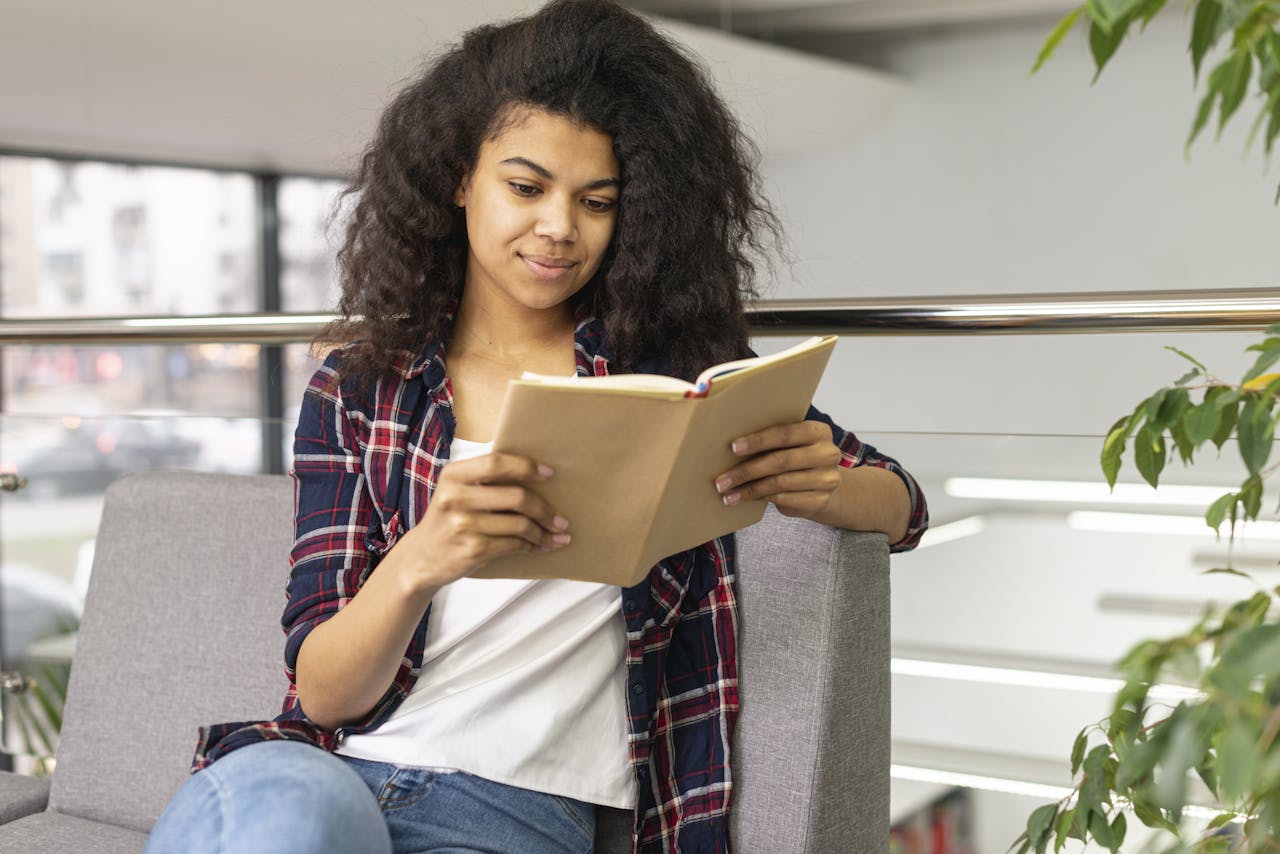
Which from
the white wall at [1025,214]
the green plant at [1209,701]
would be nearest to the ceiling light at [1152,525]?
the green plant at [1209,701]

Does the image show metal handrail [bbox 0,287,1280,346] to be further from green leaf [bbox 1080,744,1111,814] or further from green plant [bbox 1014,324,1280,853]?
green leaf [bbox 1080,744,1111,814]

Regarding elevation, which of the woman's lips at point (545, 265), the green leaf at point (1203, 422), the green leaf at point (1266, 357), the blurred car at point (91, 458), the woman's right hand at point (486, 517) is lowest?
the blurred car at point (91, 458)

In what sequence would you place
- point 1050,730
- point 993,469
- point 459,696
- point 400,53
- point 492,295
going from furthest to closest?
point 400,53 → point 1050,730 → point 993,469 → point 492,295 → point 459,696

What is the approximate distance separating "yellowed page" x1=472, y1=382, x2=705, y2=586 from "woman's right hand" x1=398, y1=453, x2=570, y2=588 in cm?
1

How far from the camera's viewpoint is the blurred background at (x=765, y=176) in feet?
14.2

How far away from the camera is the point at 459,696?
1.22 metres

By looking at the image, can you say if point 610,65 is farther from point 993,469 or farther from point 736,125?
point 993,469

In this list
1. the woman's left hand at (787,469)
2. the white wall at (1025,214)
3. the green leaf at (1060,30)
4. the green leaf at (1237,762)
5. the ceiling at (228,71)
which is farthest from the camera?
the white wall at (1025,214)

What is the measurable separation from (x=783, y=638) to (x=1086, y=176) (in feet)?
19.7

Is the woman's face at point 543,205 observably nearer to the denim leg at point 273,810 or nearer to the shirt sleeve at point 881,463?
the shirt sleeve at point 881,463

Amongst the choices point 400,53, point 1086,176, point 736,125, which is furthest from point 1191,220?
point 736,125

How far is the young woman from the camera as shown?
47.1 inches

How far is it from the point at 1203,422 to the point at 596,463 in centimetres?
41

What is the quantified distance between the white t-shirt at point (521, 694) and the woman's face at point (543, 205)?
18 centimetres
